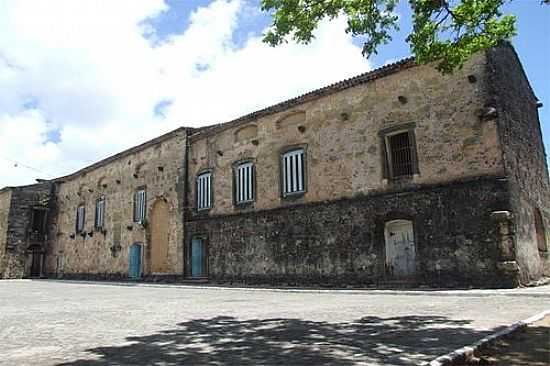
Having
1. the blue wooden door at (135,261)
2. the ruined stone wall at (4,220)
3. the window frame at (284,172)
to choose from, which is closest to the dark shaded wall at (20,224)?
the ruined stone wall at (4,220)

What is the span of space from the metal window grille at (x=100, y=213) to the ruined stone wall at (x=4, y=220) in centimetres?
992

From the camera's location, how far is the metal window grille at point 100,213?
2739cm

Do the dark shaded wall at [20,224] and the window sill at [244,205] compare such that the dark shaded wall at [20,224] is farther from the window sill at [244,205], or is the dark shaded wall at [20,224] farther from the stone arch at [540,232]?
the stone arch at [540,232]

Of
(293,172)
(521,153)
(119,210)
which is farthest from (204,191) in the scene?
(521,153)

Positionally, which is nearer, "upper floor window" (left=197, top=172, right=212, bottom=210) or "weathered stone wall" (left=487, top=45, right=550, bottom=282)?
"weathered stone wall" (left=487, top=45, right=550, bottom=282)

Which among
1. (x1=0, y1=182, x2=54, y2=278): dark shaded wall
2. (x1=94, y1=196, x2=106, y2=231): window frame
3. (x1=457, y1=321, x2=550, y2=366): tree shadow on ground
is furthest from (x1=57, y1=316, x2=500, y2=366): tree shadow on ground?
(x1=0, y1=182, x2=54, y2=278): dark shaded wall

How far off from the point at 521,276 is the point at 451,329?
7.38m

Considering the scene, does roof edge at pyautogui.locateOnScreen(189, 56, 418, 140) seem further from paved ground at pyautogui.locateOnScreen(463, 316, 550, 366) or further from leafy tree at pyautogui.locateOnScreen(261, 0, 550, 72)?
paved ground at pyautogui.locateOnScreen(463, 316, 550, 366)

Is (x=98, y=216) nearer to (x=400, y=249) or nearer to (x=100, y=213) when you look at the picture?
(x=100, y=213)

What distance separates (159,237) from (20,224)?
56.5 feet

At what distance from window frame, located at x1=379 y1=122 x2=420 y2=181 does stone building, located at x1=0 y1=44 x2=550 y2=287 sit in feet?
0.12

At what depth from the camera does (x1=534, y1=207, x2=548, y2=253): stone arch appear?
1473cm

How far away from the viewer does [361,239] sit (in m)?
14.4

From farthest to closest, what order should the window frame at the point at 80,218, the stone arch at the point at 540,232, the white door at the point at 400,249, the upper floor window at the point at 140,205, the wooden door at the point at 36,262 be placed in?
the wooden door at the point at 36,262 → the window frame at the point at 80,218 → the upper floor window at the point at 140,205 → the stone arch at the point at 540,232 → the white door at the point at 400,249
